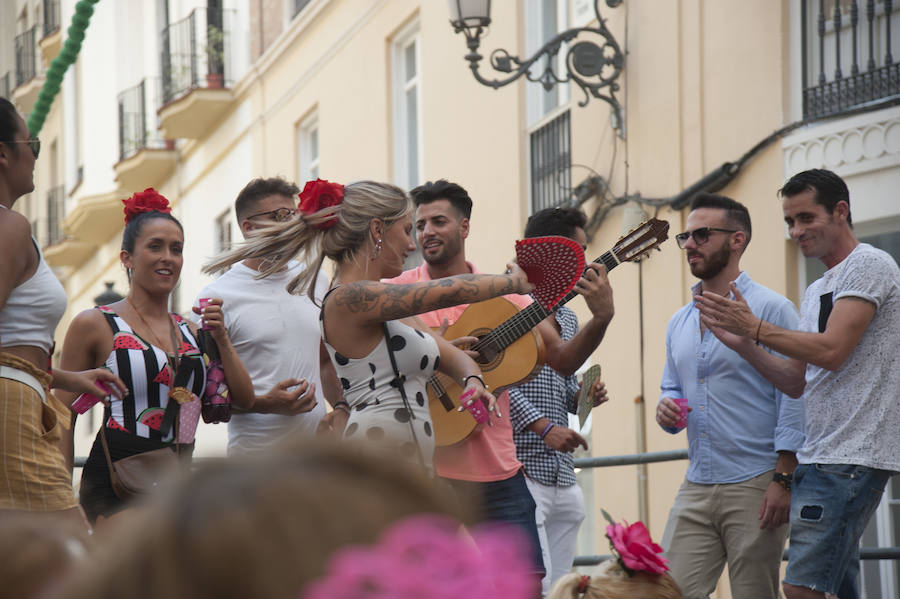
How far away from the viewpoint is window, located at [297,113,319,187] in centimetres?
1830

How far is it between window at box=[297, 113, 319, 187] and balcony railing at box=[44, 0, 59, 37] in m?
12.9

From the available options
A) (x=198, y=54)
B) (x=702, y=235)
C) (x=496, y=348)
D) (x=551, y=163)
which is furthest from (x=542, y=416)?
(x=198, y=54)

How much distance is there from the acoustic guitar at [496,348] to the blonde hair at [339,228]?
803mm

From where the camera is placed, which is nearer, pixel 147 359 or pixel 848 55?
pixel 147 359

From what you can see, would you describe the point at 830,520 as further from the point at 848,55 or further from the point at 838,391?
the point at 848,55

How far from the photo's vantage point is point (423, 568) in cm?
89

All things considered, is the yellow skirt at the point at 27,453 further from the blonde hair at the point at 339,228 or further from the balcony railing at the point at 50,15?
the balcony railing at the point at 50,15

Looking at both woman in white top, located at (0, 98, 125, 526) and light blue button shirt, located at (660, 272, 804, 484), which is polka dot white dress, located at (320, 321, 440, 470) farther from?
light blue button shirt, located at (660, 272, 804, 484)

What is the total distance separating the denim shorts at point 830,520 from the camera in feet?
15.3

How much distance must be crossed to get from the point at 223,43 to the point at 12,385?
18.2 meters

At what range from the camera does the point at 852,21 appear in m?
8.30

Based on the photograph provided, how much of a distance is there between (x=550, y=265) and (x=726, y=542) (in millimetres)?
1400

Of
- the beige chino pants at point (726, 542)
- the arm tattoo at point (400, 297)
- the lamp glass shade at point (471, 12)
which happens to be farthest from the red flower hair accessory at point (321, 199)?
the lamp glass shade at point (471, 12)

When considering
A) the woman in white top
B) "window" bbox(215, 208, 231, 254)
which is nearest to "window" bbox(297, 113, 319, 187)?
"window" bbox(215, 208, 231, 254)
